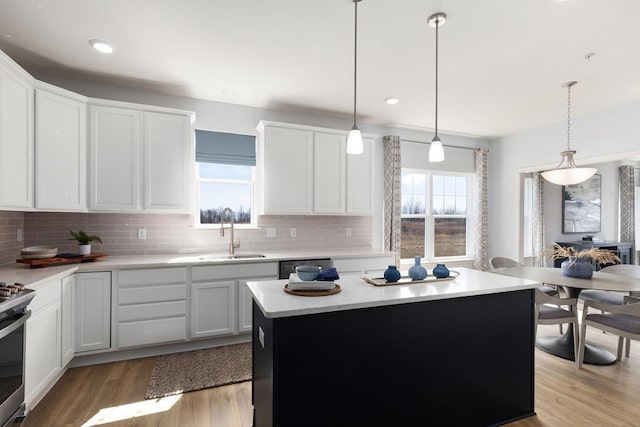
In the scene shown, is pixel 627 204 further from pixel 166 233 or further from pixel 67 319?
pixel 67 319

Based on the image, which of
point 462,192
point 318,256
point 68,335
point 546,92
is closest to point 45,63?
point 68,335

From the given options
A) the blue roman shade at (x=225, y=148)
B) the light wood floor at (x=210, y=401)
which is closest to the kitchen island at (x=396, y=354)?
the light wood floor at (x=210, y=401)

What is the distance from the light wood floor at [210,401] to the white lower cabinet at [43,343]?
0.15 meters

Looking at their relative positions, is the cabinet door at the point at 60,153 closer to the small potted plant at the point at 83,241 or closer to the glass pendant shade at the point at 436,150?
the small potted plant at the point at 83,241

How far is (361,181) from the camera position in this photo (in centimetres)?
424

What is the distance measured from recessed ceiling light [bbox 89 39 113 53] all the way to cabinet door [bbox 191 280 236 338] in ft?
7.19

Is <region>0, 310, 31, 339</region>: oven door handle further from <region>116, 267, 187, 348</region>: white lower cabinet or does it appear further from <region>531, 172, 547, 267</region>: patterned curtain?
<region>531, 172, 547, 267</region>: patterned curtain

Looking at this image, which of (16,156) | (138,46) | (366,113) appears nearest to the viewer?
(16,156)

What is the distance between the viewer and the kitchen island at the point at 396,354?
5.15 feet

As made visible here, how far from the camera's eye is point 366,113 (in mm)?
4273

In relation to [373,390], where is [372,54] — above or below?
above

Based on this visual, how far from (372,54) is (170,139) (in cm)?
222

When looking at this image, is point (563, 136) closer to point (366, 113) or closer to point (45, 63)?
point (366, 113)

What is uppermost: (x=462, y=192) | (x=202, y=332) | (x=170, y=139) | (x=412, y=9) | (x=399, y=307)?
(x=412, y=9)
